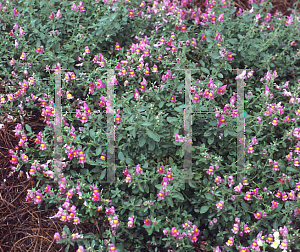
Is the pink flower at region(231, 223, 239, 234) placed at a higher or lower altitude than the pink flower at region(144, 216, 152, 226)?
lower

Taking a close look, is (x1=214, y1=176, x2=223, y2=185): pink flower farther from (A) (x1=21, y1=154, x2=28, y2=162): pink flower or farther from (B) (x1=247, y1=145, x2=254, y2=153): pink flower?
(A) (x1=21, y1=154, x2=28, y2=162): pink flower

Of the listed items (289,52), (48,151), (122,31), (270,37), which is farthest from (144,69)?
(289,52)

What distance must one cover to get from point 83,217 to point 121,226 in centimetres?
39

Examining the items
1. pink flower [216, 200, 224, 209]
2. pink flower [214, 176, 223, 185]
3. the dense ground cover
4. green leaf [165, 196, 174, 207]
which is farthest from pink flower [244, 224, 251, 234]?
green leaf [165, 196, 174, 207]

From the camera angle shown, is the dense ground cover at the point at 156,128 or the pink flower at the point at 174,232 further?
the dense ground cover at the point at 156,128

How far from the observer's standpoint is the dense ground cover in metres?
2.73

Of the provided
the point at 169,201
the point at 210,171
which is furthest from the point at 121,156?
the point at 210,171

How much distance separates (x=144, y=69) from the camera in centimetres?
343

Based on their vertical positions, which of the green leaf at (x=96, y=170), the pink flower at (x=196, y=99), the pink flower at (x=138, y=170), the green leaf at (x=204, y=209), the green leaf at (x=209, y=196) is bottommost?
the green leaf at (x=204, y=209)

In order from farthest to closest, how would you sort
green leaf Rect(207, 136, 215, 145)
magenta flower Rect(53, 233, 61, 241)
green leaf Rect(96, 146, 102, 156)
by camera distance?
green leaf Rect(207, 136, 215, 145)
green leaf Rect(96, 146, 102, 156)
magenta flower Rect(53, 233, 61, 241)

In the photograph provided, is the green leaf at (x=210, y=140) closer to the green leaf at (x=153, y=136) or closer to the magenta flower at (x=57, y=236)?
the green leaf at (x=153, y=136)

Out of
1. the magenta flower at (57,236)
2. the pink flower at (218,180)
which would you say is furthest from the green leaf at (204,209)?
the magenta flower at (57,236)

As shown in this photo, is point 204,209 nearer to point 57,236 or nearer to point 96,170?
Result: point 96,170

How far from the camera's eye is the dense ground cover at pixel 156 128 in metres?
2.73
